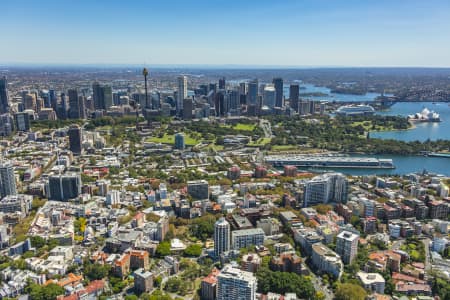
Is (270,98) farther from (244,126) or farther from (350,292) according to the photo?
(350,292)

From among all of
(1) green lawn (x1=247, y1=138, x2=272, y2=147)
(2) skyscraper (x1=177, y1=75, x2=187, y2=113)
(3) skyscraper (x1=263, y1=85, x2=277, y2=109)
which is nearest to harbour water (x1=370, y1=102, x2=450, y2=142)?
(1) green lawn (x1=247, y1=138, x2=272, y2=147)

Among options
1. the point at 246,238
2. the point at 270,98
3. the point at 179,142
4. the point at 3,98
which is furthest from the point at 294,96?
the point at 246,238

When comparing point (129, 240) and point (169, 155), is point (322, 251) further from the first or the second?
point (169, 155)

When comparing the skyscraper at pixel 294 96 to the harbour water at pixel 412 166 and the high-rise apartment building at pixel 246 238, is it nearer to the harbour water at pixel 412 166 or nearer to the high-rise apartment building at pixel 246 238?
the harbour water at pixel 412 166

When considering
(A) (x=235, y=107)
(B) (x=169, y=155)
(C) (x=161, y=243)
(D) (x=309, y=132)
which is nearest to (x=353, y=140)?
(D) (x=309, y=132)

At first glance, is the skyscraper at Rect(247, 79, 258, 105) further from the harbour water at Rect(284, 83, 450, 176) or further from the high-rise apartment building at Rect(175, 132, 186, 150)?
the high-rise apartment building at Rect(175, 132, 186, 150)

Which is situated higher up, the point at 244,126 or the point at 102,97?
the point at 102,97
